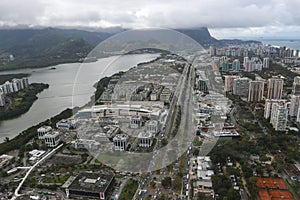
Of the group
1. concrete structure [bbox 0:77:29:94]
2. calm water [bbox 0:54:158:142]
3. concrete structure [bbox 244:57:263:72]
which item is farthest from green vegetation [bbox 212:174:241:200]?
concrete structure [bbox 244:57:263:72]

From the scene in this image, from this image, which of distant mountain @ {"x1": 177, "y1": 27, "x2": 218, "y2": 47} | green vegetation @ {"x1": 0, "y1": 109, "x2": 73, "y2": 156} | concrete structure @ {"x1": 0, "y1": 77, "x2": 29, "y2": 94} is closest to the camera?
green vegetation @ {"x1": 0, "y1": 109, "x2": 73, "y2": 156}

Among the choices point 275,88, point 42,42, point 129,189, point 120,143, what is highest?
point 42,42

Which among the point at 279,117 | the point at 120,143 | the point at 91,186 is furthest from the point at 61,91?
the point at 279,117

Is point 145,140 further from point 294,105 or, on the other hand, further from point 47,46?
point 47,46

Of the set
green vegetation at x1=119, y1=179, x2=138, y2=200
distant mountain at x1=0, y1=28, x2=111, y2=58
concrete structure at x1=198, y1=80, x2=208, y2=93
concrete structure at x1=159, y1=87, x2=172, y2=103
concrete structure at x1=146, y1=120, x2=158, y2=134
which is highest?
distant mountain at x1=0, y1=28, x2=111, y2=58

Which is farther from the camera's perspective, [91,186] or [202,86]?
[202,86]

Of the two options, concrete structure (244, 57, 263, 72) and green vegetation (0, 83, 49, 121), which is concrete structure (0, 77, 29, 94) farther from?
concrete structure (244, 57, 263, 72)
